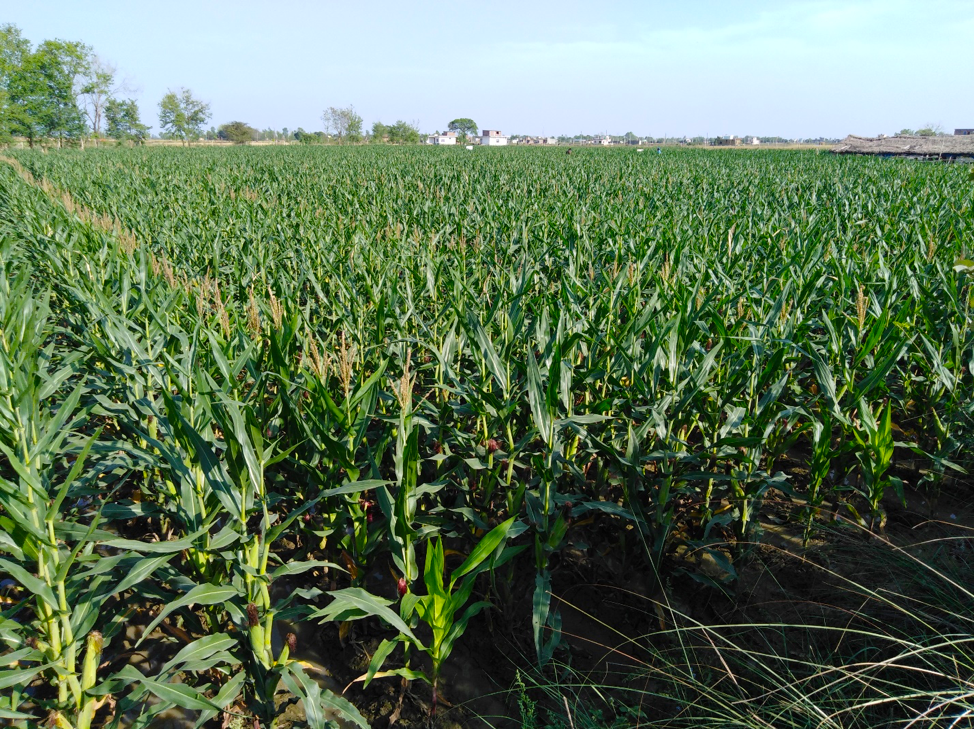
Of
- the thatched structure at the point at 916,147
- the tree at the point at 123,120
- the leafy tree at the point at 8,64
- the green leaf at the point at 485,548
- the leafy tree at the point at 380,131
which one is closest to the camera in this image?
the green leaf at the point at 485,548

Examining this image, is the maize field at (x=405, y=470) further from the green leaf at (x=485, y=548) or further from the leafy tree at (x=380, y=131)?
the leafy tree at (x=380, y=131)

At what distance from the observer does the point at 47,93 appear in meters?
60.8

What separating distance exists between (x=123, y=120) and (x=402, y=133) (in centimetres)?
4083

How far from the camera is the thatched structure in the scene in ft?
128

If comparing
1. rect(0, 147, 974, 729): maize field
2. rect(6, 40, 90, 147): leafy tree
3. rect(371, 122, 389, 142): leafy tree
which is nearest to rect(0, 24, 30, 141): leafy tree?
rect(6, 40, 90, 147): leafy tree

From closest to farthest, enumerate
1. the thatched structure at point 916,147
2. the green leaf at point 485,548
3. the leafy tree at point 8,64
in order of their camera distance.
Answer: the green leaf at point 485,548
the thatched structure at point 916,147
the leafy tree at point 8,64

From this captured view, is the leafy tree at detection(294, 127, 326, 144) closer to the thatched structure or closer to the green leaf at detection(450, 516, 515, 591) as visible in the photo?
the thatched structure

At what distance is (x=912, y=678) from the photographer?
201cm

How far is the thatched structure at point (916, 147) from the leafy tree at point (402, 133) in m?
66.7

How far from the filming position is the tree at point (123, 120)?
269ft

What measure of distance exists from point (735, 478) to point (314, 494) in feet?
6.52

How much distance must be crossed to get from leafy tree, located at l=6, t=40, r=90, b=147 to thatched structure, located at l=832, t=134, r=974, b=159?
7516cm

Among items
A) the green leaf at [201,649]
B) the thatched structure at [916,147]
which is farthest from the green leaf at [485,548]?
the thatched structure at [916,147]

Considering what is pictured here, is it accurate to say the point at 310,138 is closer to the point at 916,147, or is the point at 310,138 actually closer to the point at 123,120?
the point at 123,120
